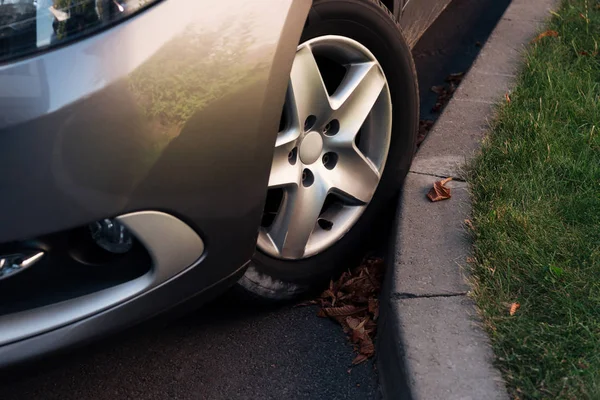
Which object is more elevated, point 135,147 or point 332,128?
point 135,147

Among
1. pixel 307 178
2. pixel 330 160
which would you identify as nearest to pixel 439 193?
pixel 330 160

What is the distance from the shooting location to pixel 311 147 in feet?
7.12

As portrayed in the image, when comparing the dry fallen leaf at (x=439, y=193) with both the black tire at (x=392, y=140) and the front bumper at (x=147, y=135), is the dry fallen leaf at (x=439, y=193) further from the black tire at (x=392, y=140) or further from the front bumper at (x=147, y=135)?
the front bumper at (x=147, y=135)

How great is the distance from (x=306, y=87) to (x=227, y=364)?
0.85 meters

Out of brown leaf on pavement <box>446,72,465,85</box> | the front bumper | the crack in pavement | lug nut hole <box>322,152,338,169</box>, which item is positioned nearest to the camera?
the front bumper

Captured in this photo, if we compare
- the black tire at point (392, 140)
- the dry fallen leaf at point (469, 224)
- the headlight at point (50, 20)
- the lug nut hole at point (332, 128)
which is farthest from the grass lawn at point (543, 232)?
the headlight at point (50, 20)

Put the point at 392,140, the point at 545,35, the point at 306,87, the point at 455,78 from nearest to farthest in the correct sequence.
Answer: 1. the point at 306,87
2. the point at 392,140
3. the point at 545,35
4. the point at 455,78

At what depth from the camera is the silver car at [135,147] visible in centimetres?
149

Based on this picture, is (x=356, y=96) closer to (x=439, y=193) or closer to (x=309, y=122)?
(x=309, y=122)

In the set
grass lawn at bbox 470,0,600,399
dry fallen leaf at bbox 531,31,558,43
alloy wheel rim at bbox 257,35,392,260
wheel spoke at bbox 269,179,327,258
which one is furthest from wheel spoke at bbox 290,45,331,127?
dry fallen leaf at bbox 531,31,558,43

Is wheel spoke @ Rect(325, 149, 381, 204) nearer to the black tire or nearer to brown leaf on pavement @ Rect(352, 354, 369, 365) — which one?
the black tire

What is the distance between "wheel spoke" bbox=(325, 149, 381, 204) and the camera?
2.31 meters

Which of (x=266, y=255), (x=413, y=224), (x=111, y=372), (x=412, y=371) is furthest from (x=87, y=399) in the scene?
(x=413, y=224)

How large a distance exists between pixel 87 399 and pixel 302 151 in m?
0.92
